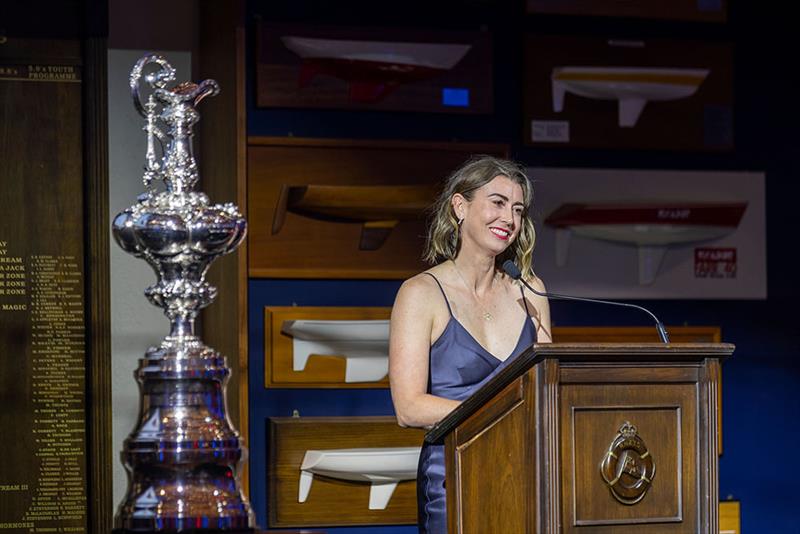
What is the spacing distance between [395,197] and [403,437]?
827 mm

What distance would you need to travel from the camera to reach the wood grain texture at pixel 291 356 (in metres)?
4.48

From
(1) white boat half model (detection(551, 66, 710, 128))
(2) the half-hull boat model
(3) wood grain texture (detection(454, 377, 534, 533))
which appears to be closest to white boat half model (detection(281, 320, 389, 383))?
(2) the half-hull boat model

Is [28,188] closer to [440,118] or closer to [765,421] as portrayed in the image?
[440,118]

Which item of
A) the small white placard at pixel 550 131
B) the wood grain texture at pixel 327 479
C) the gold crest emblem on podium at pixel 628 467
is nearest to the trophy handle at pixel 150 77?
the gold crest emblem on podium at pixel 628 467

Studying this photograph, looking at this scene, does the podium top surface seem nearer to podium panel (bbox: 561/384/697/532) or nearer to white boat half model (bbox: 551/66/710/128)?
podium panel (bbox: 561/384/697/532)

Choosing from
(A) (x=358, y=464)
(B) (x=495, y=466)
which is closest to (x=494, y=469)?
(B) (x=495, y=466)

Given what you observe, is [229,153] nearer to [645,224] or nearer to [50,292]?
[50,292]

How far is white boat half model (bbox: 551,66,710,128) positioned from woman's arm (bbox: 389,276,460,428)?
2.00m

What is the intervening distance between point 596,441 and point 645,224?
107 inches

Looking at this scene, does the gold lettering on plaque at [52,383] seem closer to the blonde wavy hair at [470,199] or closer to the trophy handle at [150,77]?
the blonde wavy hair at [470,199]

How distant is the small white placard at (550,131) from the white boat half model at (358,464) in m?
1.21

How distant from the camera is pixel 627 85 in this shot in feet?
15.8

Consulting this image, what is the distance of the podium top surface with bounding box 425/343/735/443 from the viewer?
2156 millimetres

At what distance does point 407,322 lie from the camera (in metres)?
2.90
